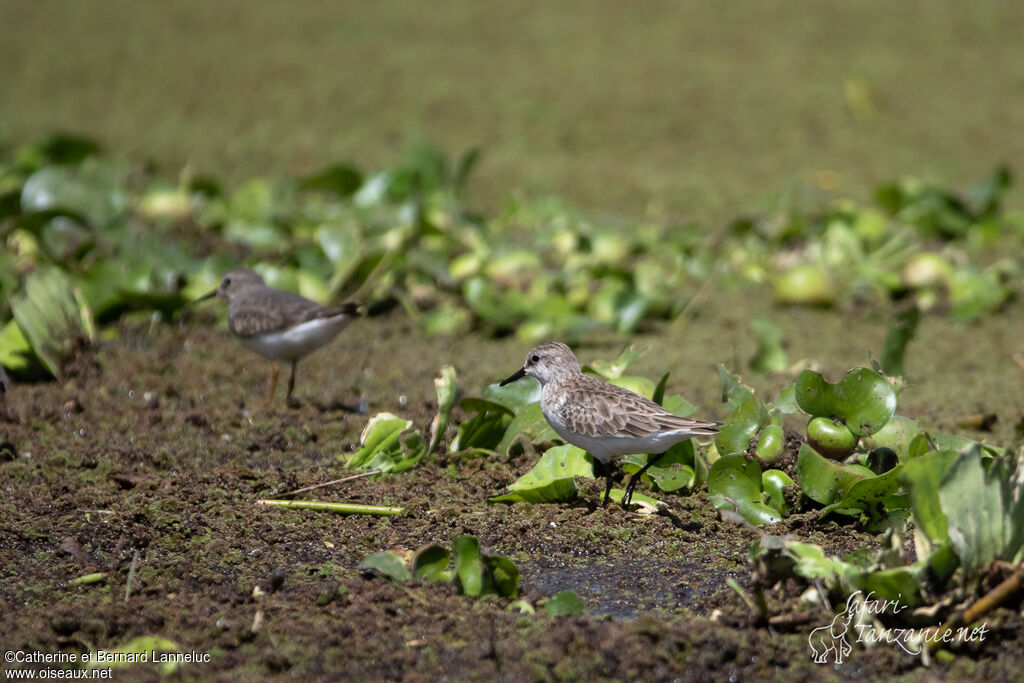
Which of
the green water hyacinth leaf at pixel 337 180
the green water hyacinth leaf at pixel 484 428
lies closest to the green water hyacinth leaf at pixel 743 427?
the green water hyacinth leaf at pixel 484 428

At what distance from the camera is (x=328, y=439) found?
4.55m

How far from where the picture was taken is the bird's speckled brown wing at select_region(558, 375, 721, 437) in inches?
148

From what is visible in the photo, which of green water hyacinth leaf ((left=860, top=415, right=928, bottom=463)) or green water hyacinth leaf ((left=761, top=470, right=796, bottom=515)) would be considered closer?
green water hyacinth leaf ((left=761, top=470, right=796, bottom=515))

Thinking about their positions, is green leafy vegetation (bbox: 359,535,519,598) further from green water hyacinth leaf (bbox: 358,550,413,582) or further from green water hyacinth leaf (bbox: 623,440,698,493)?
green water hyacinth leaf (bbox: 623,440,698,493)

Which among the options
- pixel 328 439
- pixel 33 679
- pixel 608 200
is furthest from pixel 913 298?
pixel 33 679

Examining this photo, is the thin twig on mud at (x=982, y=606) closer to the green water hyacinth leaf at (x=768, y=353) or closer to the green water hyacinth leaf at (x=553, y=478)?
the green water hyacinth leaf at (x=553, y=478)

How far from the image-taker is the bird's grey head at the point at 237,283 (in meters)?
5.68

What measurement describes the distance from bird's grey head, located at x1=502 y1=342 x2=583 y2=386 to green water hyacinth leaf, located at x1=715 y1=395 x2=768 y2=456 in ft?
2.15

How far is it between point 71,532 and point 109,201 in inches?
138

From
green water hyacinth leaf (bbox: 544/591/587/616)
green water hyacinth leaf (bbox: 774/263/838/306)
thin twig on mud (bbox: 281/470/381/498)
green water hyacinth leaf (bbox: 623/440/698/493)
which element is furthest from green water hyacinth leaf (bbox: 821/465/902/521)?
green water hyacinth leaf (bbox: 774/263/838/306)

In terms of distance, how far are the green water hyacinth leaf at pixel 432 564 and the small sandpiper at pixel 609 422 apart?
0.83m

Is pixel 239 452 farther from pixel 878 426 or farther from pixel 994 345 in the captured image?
pixel 994 345

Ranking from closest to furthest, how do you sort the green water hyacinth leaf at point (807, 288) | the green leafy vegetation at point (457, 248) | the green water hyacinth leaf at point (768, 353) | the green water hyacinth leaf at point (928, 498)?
the green water hyacinth leaf at point (928, 498) → the green water hyacinth leaf at point (768, 353) → the green leafy vegetation at point (457, 248) → the green water hyacinth leaf at point (807, 288)

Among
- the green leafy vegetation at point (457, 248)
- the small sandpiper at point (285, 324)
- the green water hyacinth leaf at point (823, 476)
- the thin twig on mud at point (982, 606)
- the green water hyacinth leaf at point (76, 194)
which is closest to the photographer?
the thin twig on mud at point (982, 606)
